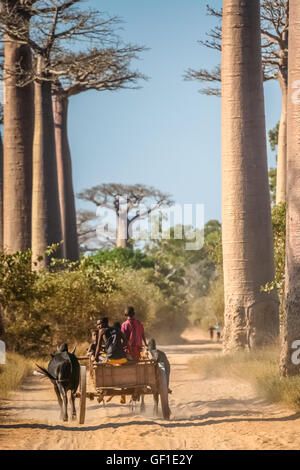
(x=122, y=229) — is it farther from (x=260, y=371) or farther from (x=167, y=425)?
(x=167, y=425)

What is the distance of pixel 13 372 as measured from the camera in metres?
14.5

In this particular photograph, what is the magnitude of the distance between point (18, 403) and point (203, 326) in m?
29.2

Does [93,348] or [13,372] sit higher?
[93,348]

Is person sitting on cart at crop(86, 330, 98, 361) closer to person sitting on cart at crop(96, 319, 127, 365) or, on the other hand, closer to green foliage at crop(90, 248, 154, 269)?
person sitting on cart at crop(96, 319, 127, 365)

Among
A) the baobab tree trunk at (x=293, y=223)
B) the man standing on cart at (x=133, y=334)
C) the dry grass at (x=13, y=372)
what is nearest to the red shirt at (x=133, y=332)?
the man standing on cart at (x=133, y=334)

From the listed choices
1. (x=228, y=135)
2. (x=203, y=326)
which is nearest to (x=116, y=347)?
(x=228, y=135)

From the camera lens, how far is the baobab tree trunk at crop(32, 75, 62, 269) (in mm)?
21422

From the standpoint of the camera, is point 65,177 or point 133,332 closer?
point 133,332

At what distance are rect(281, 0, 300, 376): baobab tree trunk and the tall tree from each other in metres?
9.66

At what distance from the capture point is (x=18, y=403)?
12023 mm

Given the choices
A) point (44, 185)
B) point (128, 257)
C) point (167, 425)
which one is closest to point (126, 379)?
point (167, 425)

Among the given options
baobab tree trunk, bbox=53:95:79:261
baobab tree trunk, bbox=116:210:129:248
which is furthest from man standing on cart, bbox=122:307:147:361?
baobab tree trunk, bbox=116:210:129:248

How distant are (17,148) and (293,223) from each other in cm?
1033

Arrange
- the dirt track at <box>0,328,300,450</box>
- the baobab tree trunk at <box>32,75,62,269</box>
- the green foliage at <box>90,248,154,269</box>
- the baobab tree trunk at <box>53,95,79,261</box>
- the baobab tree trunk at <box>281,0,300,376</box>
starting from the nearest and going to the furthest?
the dirt track at <box>0,328,300,450</box>, the baobab tree trunk at <box>281,0,300,376</box>, the baobab tree trunk at <box>32,75,62,269</box>, the baobab tree trunk at <box>53,95,79,261</box>, the green foliage at <box>90,248,154,269</box>
